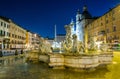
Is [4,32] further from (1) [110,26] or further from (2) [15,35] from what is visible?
(1) [110,26]

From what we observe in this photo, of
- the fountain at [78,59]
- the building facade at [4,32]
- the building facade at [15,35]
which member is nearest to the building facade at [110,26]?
the building facade at [4,32]

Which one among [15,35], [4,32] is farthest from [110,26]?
[15,35]

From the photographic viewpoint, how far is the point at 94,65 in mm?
15641

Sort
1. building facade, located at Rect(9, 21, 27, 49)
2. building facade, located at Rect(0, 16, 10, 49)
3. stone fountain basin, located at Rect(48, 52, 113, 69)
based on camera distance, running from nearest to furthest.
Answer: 1. stone fountain basin, located at Rect(48, 52, 113, 69)
2. building facade, located at Rect(0, 16, 10, 49)
3. building facade, located at Rect(9, 21, 27, 49)

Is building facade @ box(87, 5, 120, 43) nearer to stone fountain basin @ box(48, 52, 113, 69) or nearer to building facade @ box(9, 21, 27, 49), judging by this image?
stone fountain basin @ box(48, 52, 113, 69)

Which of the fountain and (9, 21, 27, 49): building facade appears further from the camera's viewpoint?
(9, 21, 27, 49): building facade

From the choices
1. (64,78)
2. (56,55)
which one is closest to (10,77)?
(64,78)

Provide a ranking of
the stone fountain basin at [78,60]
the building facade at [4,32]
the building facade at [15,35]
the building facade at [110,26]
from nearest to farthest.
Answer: the stone fountain basin at [78,60]
the building facade at [110,26]
the building facade at [4,32]
the building facade at [15,35]

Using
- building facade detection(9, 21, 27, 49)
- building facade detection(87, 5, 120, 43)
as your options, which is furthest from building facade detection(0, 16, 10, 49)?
building facade detection(87, 5, 120, 43)

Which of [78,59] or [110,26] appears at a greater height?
[110,26]

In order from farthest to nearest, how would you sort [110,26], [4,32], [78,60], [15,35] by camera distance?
[15,35]
[4,32]
[110,26]
[78,60]

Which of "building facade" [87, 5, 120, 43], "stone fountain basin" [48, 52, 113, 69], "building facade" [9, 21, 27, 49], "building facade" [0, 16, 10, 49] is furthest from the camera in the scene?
"building facade" [9, 21, 27, 49]

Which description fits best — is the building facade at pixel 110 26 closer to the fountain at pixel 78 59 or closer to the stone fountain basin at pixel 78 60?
the fountain at pixel 78 59

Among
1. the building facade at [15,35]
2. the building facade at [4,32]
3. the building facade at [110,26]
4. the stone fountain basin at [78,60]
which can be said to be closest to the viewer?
the stone fountain basin at [78,60]
